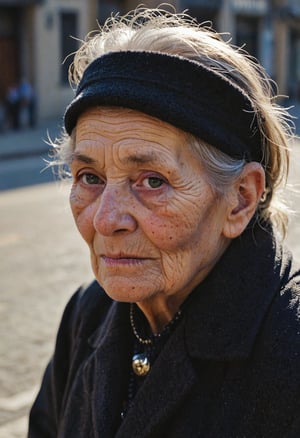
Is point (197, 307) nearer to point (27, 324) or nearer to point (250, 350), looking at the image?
point (250, 350)

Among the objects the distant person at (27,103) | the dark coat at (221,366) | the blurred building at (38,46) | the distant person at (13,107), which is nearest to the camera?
the dark coat at (221,366)

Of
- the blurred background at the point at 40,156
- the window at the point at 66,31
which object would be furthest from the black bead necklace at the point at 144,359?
the window at the point at 66,31

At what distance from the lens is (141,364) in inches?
74.0

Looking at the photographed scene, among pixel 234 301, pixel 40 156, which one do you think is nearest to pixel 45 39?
pixel 40 156

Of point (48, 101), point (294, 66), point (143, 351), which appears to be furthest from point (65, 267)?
point (294, 66)

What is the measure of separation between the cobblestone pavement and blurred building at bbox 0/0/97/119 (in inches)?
508

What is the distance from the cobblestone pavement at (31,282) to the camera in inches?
173

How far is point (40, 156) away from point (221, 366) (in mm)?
16263

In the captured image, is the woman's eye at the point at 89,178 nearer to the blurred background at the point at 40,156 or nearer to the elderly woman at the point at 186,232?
the elderly woman at the point at 186,232

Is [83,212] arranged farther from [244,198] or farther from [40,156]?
[40,156]

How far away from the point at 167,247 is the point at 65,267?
5.40 meters

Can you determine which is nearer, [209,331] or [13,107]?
[209,331]

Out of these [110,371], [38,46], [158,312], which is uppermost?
[158,312]

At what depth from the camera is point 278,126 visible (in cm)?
187
